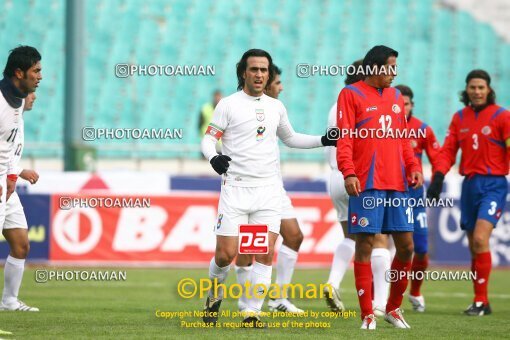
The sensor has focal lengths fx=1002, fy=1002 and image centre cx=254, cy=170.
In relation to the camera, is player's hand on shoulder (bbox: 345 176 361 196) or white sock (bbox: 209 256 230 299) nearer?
player's hand on shoulder (bbox: 345 176 361 196)

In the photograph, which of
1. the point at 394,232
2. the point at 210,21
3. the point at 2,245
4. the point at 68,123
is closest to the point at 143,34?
the point at 210,21

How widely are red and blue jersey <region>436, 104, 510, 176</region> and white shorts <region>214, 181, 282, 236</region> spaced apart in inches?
110

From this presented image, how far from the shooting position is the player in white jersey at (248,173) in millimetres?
8391

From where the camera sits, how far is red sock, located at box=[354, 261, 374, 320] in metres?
8.25

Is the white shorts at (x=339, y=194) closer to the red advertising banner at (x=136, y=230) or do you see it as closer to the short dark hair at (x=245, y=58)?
the short dark hair at (x=245, y=58)

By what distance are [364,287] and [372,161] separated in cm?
104

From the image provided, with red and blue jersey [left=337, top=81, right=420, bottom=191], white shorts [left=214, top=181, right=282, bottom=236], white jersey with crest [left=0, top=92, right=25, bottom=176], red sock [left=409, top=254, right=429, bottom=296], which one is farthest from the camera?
red sock [left=409, top=254, right=429, bottom=296]

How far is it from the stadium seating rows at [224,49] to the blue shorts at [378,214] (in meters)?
12.1

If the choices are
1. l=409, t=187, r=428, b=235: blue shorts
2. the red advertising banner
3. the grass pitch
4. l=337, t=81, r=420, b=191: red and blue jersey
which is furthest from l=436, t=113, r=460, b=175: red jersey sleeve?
the red advertising banner

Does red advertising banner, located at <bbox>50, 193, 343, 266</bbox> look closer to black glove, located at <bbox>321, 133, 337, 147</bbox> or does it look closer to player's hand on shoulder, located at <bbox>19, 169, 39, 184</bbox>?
player's hand on shoulder, located at <bbox>19, 169, 39, 184</bbox>

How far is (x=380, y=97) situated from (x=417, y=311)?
3.02m

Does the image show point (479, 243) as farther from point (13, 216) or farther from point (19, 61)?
point (19, 61)

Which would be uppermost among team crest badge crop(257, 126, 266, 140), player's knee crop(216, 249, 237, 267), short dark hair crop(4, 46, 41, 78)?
short dark hair crop(4, 46, 41, 78)

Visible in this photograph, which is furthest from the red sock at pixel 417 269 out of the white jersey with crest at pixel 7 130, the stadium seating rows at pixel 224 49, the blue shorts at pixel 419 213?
the stadium seating rows at pixel 224 49
